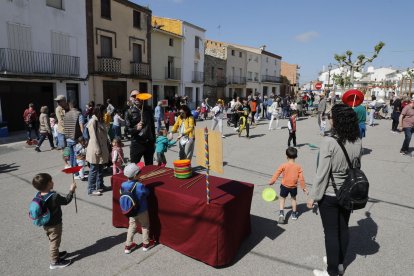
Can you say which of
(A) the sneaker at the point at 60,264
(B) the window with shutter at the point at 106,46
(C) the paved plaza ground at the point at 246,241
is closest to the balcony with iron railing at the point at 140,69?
(B) the window with shutter at the point at 106,46

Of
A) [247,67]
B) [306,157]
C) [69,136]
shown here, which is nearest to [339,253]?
[69,136]

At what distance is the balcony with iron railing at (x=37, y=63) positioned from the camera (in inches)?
557

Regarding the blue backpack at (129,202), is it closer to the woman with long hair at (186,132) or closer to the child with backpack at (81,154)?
the woman with long hair at (186,132)

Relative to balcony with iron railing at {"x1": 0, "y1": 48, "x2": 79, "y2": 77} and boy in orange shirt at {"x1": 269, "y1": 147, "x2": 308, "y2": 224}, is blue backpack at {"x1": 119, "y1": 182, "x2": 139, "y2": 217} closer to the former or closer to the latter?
boy in orange shirt at {"x1": 269, "y1": 147, "x2": 308, "y2": 224}

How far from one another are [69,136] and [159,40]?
836 inches

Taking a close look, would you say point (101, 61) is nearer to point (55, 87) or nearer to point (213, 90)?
point (55, 87)

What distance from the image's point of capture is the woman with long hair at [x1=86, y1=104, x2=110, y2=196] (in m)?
5.49

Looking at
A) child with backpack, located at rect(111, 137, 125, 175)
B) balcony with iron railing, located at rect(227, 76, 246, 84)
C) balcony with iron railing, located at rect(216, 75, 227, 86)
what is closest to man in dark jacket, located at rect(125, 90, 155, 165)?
child with backpack, located at rect(111, 137, 125, 175)

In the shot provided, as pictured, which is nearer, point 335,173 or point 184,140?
point 335,173

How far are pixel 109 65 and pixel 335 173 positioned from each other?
19.6 m

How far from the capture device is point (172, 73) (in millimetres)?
28188

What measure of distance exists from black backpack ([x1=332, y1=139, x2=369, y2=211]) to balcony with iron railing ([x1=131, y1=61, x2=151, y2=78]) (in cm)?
2146

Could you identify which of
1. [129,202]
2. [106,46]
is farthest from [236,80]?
[129,202]

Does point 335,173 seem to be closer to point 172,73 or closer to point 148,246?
point 148,246
